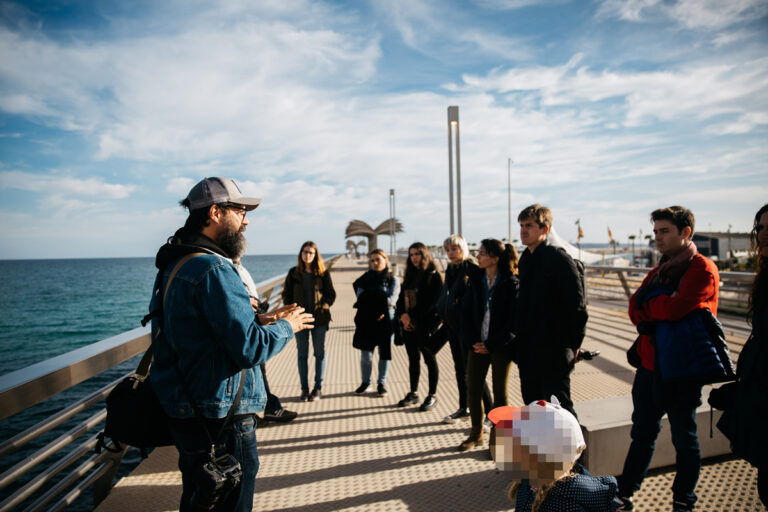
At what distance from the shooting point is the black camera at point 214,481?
5.24 ft

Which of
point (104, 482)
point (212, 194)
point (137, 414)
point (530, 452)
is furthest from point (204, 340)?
point (104, 482)

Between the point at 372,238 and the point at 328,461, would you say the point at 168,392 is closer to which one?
the point at 328,461

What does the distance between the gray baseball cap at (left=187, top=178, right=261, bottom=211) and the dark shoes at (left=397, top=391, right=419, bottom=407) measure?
3263 mm

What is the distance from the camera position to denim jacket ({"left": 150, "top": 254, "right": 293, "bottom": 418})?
165cm

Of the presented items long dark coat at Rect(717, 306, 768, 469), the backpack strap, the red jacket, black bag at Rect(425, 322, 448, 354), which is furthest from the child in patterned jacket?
black bag at Rect(425, 322, 448, 354)

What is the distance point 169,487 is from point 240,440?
1671 mm

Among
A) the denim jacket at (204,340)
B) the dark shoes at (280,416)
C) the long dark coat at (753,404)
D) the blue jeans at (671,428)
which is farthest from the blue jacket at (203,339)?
the dark shoes at (280,416)

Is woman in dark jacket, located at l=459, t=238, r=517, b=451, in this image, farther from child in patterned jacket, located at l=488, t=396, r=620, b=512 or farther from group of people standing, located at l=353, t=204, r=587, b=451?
child in patterned jacket, located at l=488, t=396, r=620, b=512

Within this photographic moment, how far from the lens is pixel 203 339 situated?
1.69 m

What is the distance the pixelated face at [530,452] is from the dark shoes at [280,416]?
306 centimetres

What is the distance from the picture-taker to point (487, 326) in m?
3.61

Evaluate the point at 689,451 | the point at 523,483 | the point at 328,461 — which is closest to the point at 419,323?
the point at 328,461

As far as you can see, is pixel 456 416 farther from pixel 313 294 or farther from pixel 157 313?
pixel 157 313

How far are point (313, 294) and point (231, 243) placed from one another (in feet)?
10.4
